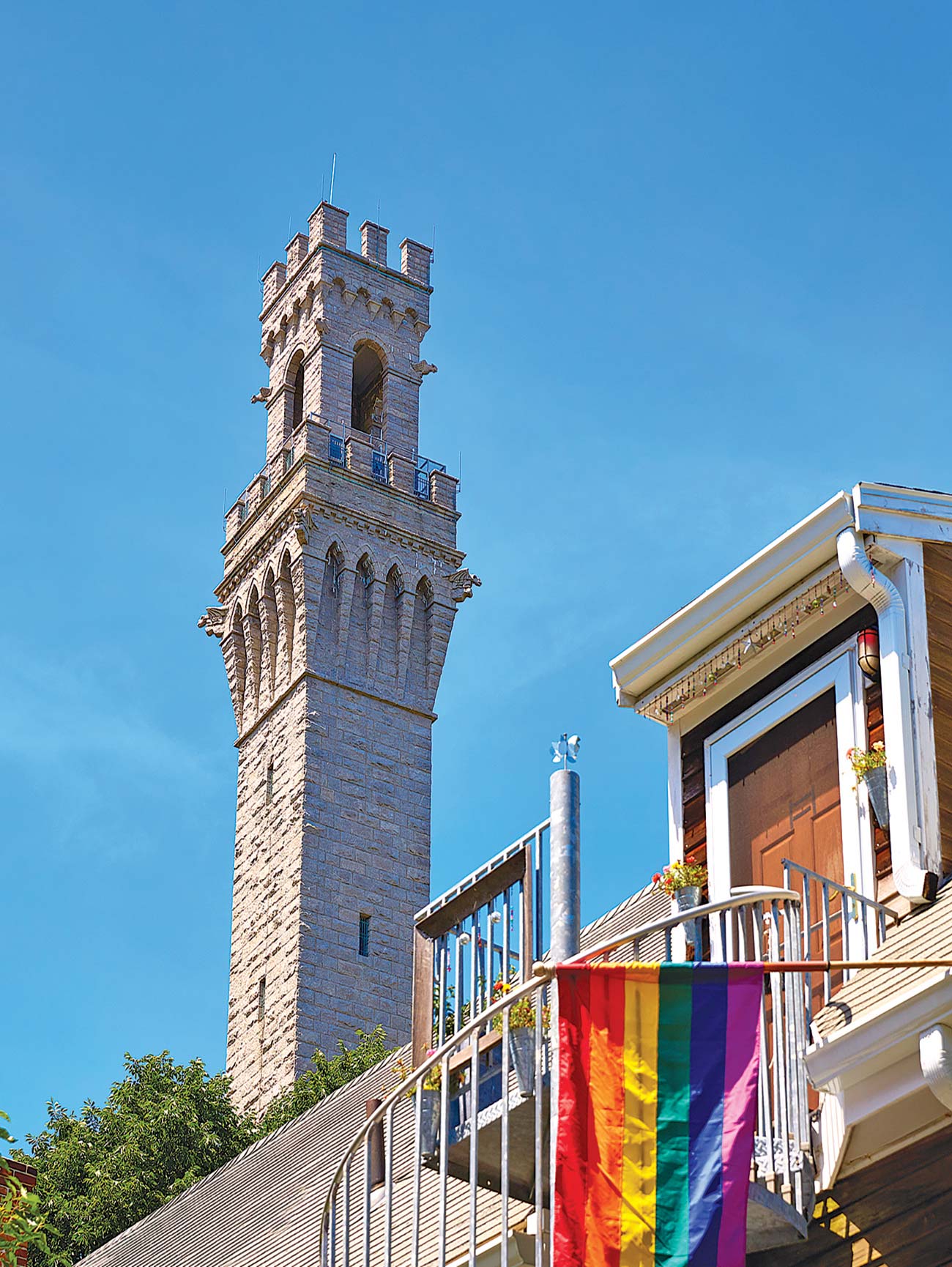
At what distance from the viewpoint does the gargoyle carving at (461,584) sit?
5506cm

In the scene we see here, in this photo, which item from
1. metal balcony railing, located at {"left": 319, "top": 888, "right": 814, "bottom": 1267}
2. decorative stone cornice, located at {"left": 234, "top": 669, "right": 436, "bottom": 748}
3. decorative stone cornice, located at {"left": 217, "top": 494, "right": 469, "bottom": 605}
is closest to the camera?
metal balcony railing, located at {"left": 319, "top": 888, "right": 814, "bottom": 1267}

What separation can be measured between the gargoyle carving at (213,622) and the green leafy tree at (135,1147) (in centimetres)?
2366

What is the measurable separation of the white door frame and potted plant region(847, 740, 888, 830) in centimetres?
9

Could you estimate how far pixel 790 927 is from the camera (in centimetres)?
928

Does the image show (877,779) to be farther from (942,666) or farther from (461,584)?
(461,584)

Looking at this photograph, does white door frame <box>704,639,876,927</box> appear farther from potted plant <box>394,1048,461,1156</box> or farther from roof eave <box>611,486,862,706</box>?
potted plant <box>394,1048,461,1156</box>

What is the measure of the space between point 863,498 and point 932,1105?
320 cm

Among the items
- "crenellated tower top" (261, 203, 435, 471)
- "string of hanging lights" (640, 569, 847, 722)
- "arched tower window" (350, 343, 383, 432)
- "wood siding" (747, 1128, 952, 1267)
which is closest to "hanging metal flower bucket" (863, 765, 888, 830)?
"string of hanging lights" (640, 569, 847, 722)

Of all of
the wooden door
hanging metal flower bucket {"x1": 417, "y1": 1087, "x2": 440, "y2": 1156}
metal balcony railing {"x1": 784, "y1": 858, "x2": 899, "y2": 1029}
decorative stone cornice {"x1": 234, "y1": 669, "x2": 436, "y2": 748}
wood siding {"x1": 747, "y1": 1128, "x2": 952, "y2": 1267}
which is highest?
decorative stone cornice {"x1": 234, "y1": 669, "x2": 436, "y2": 748}

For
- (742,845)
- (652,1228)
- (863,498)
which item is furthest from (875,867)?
(652,1228)

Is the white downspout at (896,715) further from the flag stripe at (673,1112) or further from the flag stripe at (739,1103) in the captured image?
the flag stripe at (673,1112)

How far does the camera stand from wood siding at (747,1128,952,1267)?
334 inches

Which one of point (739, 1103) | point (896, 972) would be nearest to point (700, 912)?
point (739, 1103)

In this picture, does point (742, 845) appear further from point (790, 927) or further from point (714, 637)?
point (790, 927)
